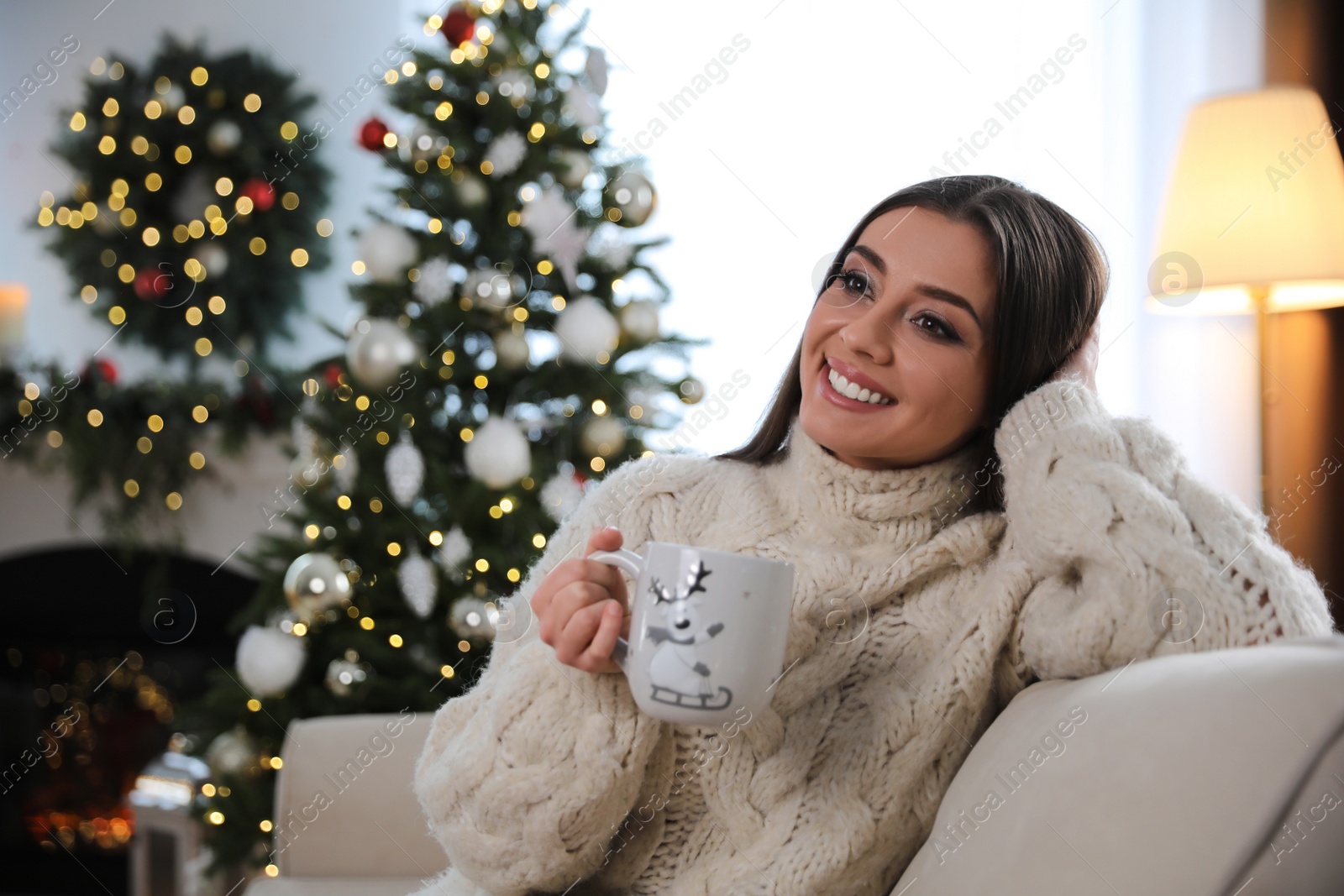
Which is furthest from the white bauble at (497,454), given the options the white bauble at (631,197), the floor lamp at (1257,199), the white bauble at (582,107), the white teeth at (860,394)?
the floor lamp at (1257,199)

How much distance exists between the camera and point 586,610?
2.72 ft

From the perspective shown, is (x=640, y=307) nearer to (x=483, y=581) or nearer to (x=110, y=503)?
(x=483, y=581)

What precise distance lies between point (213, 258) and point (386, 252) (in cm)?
99

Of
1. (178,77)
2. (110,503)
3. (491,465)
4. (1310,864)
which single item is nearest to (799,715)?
(1310,864)

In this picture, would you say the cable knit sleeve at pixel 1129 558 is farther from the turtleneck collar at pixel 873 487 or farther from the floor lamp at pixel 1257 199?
the floor lamp at pixel 1257 199

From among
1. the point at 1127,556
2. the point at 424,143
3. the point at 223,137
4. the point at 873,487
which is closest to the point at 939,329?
the point at 873,487

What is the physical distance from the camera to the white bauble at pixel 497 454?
213 centimetres

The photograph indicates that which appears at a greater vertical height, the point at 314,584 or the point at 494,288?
the point at 494,288

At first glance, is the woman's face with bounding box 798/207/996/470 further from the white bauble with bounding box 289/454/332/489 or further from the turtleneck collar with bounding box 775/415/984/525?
the white bauble with bounding box 289/454/332/489

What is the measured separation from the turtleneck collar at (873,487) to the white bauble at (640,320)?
1186mm

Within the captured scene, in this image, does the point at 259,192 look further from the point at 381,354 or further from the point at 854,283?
the point at 854,283

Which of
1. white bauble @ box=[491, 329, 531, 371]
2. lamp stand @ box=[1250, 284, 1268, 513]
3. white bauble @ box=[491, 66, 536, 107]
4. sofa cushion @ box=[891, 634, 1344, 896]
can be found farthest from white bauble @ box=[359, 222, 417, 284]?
sofa cushion @ box=[891, 634, 1344, 896]

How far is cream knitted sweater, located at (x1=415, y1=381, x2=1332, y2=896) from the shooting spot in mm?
871

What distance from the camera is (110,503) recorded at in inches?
116
